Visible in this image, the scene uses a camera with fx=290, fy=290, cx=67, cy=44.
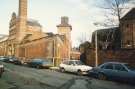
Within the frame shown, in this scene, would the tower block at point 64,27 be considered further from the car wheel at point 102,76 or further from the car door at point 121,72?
the car door at point 121,72

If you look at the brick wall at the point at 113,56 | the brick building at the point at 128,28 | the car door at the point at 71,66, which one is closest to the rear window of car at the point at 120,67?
the brick wall at the point at 113,56

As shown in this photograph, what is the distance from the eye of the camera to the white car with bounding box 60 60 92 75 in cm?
2956

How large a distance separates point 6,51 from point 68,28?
92.8 ft

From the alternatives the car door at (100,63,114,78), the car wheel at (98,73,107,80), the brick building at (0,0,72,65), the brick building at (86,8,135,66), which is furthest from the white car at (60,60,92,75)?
the brick building at (0,0,72,65)

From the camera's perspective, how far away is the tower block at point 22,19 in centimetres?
8788

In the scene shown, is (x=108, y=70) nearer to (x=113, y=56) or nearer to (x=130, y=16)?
(x=113, y=56)

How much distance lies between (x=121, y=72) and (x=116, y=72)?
1.79ft

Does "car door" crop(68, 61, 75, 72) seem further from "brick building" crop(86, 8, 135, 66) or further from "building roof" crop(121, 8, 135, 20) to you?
"building roof" crop(121, 8, 135, 20)

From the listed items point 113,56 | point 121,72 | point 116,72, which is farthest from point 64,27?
point 121,72

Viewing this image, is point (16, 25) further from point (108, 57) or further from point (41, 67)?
point (108, 57)

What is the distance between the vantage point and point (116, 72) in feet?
73.6

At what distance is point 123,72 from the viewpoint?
21797 mm

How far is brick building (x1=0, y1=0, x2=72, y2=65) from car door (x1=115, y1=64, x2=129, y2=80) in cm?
2774

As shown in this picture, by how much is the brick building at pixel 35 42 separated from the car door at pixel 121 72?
27736 mm
